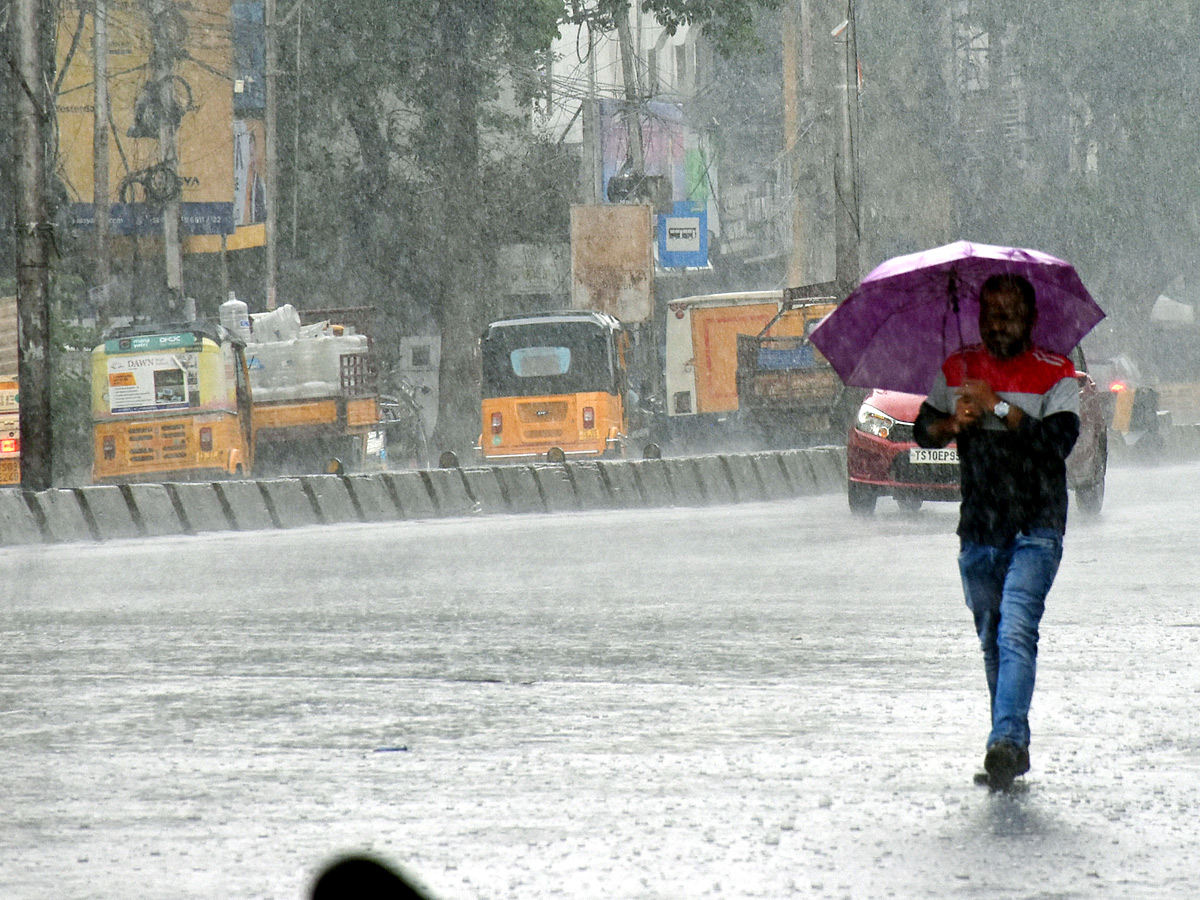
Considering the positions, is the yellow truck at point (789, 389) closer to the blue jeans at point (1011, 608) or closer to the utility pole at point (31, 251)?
the utility pole at point (31, 251)

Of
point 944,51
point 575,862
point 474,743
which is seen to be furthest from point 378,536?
point 944,51

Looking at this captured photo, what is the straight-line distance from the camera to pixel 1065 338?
677cm

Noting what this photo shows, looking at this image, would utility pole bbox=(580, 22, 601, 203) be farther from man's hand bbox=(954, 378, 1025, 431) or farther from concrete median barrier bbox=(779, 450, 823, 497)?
man's hand bbox=(954, 378, 1025, 431)

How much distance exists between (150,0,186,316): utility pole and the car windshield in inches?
253

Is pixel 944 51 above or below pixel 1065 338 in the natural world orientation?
above

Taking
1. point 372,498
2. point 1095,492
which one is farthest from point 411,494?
point 1095,492

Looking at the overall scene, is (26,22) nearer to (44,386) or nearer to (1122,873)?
(44,386)

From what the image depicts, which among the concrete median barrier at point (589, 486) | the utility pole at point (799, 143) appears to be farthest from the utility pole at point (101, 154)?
the concrete median barrier at point (589, 486)

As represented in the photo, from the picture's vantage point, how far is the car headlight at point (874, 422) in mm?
18594

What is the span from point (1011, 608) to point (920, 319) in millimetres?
1085

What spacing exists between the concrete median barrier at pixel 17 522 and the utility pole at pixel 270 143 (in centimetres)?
1916

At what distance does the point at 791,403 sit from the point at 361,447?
7.65m

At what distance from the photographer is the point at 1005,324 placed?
20.6 feet

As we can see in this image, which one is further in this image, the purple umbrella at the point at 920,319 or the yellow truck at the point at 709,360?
the yellow truck at the point at 709,360
